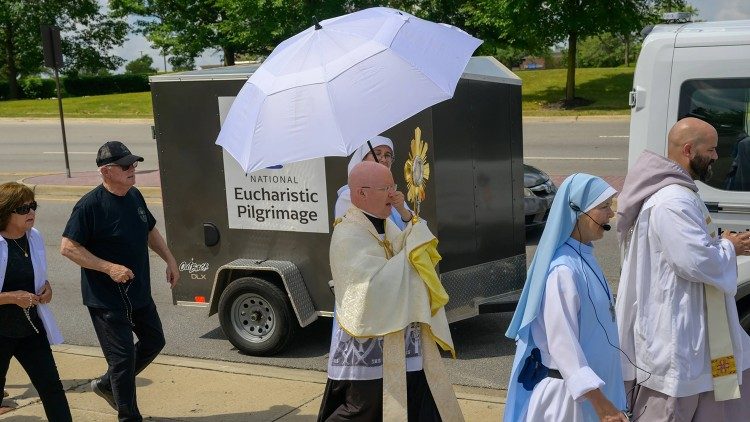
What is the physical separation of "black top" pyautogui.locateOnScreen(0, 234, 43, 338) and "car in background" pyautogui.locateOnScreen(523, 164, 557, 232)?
6873 mm

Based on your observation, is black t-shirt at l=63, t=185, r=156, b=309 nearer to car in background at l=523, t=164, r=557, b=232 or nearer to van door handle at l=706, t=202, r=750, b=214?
van door handle at l=706, t=202, r=750, b=214

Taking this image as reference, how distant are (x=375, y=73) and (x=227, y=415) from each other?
3004 millimetres

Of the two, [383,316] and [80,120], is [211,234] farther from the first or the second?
[80,120]

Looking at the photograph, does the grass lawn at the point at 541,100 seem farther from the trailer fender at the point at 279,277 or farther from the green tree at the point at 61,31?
the trailer fender at the point at 279,277

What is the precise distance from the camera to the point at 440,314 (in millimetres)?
4188

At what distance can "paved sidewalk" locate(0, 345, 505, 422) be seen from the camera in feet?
20.1

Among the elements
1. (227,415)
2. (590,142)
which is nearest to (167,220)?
(227,415)

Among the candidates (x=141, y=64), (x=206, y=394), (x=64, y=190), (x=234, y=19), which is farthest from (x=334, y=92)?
(x=141, y=64)

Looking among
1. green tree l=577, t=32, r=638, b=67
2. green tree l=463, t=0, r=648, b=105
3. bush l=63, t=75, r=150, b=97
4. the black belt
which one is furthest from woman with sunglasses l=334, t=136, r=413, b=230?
green tree l=577, t=32, r=638, b=67

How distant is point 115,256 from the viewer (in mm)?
5488

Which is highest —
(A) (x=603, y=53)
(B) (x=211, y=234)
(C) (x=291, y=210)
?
(A) (x=603, y=53)

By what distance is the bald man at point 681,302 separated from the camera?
392cm

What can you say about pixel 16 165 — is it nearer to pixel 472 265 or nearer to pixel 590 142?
pixel 590 142

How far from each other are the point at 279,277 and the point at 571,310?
4127mm
